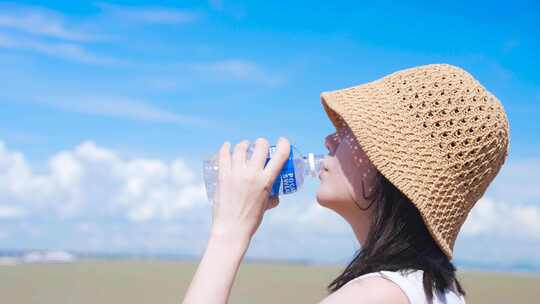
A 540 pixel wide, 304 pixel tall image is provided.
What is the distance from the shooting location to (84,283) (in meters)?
14.1

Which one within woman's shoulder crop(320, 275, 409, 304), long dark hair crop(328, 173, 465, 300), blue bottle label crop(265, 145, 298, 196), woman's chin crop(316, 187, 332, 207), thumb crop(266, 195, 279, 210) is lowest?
woman's shoulder crop(320, 275, 409, 304)

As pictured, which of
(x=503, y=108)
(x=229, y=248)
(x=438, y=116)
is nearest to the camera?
(x=229, y=248)

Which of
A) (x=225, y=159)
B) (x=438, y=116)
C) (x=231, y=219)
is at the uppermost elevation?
(x=438, y=116)

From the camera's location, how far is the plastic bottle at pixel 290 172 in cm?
297

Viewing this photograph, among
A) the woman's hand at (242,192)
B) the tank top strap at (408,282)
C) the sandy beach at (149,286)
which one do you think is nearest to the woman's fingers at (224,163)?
the woman's hand at (242,192)

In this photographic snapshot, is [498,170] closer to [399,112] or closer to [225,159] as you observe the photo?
[399,112]

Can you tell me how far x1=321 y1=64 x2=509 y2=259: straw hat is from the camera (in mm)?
2914

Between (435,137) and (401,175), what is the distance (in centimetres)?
23

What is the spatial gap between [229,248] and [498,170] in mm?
1382

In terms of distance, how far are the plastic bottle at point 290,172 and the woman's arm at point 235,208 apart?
0.24m

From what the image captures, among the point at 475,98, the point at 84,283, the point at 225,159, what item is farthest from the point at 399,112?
the point at 84,283

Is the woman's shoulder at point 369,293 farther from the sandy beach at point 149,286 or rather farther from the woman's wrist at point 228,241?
the sandy beach at point 149,286

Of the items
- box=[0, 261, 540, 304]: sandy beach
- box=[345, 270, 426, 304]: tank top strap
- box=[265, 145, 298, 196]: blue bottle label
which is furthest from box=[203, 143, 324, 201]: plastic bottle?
box=[0, 261, 540, 304]: sandy beach

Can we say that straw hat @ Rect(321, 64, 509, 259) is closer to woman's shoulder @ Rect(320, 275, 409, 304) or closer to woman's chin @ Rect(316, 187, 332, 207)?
woman's chin @ Rect(316, 187, 332, 207)
